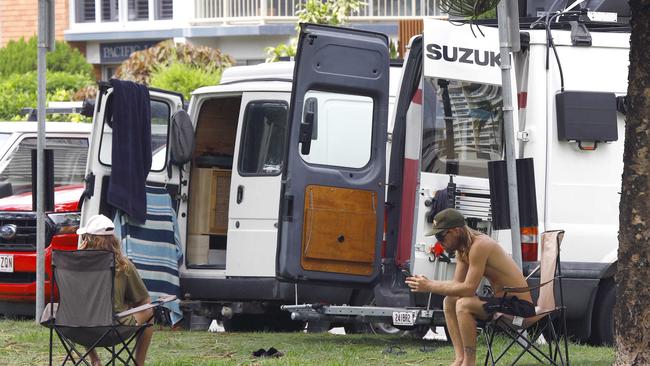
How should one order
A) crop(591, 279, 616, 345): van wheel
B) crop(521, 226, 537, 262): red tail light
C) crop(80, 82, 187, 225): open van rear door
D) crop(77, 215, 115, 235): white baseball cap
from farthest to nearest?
crop(80, 82, 187, 225): open van rear door → crop(591, 279, 616, 345): van wheel → crop(521, 226, 537, 262): red tail light → crop(77, 215, 115, 235): white baseball cap

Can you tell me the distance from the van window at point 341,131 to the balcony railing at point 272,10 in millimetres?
16348

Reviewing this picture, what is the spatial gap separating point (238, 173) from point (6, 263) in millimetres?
2647

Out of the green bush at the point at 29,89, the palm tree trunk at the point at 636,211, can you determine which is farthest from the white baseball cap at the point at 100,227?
the green bush at the point at 29,89

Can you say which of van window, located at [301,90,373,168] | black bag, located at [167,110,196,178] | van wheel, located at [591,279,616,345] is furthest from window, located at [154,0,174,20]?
van wheel, located at [591,279,616,345]

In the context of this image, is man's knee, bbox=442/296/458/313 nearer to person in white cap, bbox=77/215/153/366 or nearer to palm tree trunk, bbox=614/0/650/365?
palm tree trunk, bbox=614/0/650/365

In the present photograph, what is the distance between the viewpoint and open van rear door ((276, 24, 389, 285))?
11.0m

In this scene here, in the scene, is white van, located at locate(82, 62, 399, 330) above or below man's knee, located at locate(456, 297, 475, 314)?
above

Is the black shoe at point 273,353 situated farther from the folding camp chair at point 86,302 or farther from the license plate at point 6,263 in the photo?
the license plate at point 6,263

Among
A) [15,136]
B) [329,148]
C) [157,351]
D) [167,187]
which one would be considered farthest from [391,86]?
[15,136]

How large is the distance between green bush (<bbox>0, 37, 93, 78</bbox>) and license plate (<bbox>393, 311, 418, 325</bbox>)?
1936 centimetres

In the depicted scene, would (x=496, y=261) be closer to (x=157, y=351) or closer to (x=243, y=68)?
(x=157, y=351)

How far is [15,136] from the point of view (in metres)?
14.6

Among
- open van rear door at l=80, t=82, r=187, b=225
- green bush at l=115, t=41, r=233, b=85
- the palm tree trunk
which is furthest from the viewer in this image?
green bush at l=115, t=41, r=233, b=85

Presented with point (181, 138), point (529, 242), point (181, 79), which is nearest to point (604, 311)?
point (529, 242)
